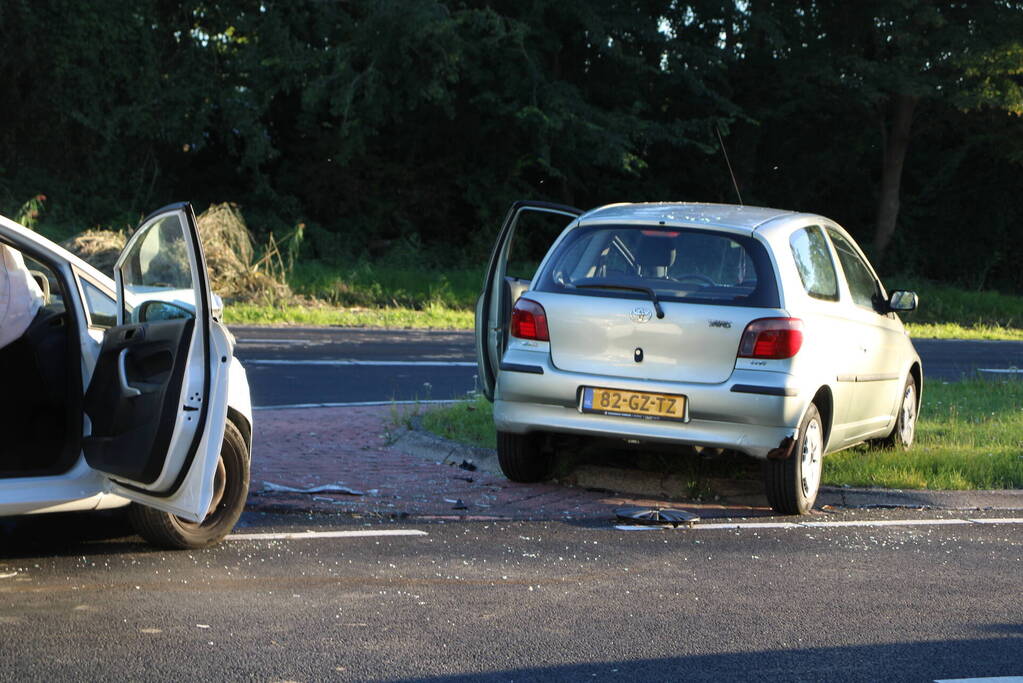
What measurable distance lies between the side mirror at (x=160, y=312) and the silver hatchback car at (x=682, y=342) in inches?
97.0

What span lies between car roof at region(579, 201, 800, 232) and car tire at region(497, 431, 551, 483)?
1331mm

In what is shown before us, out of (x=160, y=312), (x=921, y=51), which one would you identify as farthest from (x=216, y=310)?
(x=921, y=51)

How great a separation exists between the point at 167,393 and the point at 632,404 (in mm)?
2944

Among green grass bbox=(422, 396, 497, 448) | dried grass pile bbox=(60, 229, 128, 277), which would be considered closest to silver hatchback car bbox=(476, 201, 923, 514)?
green grass bbox=(422, 396, 497, 448)

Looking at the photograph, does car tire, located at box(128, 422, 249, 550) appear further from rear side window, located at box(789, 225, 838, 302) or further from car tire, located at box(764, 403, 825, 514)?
rear side window, located at box(789, 225, 838, 302)

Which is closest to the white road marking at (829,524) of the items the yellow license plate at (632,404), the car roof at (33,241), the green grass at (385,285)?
the yellow license plate at (632,404)

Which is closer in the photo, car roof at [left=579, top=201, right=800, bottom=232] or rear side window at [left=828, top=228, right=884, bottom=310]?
car roof at [left=579, top=201, right=800, bottom=232]

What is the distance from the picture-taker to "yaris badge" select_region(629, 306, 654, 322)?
755 centimetres

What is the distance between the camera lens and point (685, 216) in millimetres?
7965

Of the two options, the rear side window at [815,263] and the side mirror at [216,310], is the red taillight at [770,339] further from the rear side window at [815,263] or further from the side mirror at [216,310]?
→ the side mirror at [216,310]

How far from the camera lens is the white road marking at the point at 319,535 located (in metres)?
6.57

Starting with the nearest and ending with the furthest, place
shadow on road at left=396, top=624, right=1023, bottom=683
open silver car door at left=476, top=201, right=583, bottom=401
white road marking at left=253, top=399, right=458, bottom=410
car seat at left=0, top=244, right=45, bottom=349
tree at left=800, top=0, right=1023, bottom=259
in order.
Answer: shadow on road at left=396, top=624, right=1023, bottom=683 < car seat at left=0, top=244, right=45, bottom=349 < open silver car door at left=476, top=201, right=583, bottom=401 < white road marking at left=253, top=399, right=458, bottom=410 < tree at left=800, top=0, right=1023, bottom=259

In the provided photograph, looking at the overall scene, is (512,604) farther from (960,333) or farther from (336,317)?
(960,333)

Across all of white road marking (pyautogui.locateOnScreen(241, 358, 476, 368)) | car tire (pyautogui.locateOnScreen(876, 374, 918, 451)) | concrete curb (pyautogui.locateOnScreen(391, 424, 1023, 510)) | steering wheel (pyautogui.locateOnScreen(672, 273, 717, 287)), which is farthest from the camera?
white road marking (pyautogui.locateOnScreen(241, 358, 476, 368))
